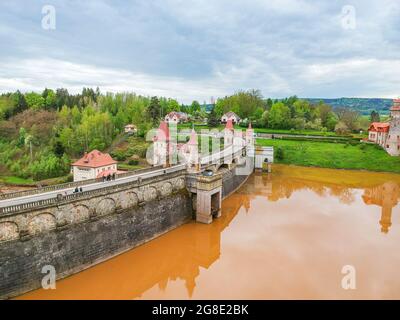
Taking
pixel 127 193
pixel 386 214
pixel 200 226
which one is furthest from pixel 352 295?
pixel 386 214

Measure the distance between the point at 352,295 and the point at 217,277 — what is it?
22.9 ft

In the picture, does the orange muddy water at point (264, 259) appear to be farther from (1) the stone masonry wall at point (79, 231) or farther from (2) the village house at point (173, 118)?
(2) the village house at point (173, 118)

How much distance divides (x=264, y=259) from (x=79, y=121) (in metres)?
58.1

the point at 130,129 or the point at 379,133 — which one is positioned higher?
the point at 379,133

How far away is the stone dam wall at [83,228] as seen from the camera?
1415 centimetres

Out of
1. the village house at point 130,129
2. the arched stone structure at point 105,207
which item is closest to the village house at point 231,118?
the village house at point 130,129

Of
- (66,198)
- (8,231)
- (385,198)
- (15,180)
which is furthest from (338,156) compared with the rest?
(15,180)

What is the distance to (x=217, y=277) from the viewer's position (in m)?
17.0

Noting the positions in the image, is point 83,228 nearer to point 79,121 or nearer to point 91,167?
point 91,167

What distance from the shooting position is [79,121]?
216ft

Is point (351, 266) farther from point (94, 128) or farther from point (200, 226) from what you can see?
point (94, 128)

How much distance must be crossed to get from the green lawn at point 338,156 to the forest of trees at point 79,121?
15.7m

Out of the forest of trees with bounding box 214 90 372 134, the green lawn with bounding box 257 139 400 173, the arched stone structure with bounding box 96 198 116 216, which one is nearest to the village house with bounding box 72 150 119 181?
the arched stone structure with bounding box 96 198 116 216

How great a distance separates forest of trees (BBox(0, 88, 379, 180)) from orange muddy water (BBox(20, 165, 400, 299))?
1195 inches
